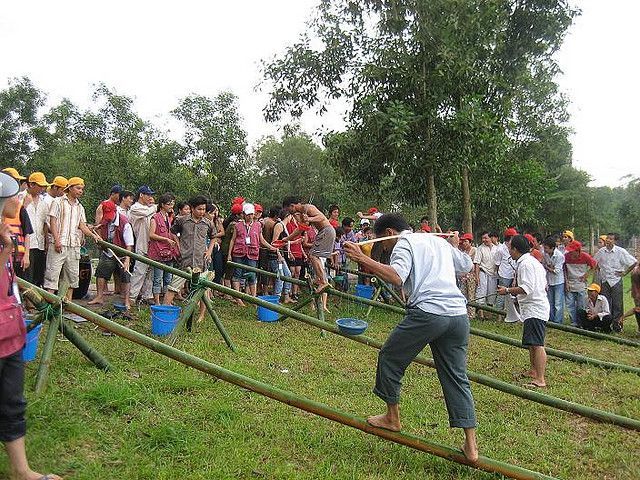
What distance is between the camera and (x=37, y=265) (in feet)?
22.3

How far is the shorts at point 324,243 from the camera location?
8.17m

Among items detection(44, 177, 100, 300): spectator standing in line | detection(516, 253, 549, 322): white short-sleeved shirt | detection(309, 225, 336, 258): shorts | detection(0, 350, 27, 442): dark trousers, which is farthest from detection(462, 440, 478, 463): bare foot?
detection(44, 177, 100, 300): spectator standing in line

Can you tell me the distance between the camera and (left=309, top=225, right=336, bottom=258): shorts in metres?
8.17

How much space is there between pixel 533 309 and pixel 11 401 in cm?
525

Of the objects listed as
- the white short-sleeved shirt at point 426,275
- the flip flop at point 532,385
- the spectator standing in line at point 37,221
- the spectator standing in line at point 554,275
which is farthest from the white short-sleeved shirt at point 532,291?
the spectator standing in line at point 37,221

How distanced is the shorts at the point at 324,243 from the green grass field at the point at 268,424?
2127 mm

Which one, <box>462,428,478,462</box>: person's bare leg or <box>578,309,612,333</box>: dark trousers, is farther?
<box>578,309,612,333</box>: dark trousers

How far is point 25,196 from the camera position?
6590 mm

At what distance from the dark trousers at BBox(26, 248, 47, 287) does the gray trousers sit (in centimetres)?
516

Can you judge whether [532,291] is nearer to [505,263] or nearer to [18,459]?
[505,263]

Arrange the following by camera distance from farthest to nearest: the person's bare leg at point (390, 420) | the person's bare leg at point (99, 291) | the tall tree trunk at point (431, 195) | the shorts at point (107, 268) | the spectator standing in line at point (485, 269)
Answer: the spectator standing in line at point (485, 269) → the tall tree trunk at point (431, 195) → the person's bare leg at point (99, 291) → the shorts at point (107, 268) → the person's bare leg at point (390, 420)

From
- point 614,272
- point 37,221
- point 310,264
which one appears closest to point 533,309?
point 310,264

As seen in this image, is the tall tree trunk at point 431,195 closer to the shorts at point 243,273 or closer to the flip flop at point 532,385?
the shorts at point 243,273

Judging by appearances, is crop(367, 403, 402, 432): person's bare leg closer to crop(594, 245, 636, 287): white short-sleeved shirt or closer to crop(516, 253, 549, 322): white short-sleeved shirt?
crop(516, 253, 549, 322): white short-sleeved shirt
